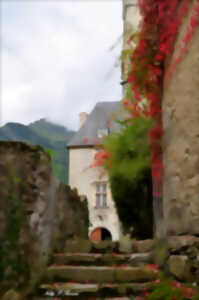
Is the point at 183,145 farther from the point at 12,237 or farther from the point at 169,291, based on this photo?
the point at 12,237

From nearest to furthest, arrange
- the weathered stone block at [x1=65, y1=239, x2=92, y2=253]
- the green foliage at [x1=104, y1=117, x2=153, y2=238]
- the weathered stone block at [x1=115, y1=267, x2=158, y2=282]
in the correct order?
1. the weathered stone block at [x1=115, y1=267, x2=158, y2=282]
2. the weathered stone block at [x1=65, y1=239, x2=92, y2=253]
3. the green foliage at [x1=104, y1=117, x2=153, y2=238]

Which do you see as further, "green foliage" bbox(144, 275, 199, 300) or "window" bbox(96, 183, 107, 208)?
"window" bbox(96, 183, 107, 208)

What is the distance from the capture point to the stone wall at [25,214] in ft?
9.19

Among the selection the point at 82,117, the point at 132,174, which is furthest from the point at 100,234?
the point at 132,174

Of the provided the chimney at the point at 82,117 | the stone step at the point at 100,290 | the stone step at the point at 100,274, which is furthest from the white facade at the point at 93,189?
the stone step at the point at 100,290

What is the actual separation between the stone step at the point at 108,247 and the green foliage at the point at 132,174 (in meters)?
1.58

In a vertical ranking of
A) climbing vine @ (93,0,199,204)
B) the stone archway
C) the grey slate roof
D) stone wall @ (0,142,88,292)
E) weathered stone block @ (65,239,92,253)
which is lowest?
the stone archway

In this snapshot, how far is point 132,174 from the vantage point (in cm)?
583

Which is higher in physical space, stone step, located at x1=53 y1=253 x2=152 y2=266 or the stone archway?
stone step, located at x1=53 y1=253 x2=152 y2=266

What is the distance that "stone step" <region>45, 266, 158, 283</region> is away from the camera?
10.3 ft

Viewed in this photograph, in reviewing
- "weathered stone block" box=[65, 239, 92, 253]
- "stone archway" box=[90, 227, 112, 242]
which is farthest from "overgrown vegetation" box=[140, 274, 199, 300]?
"stone archway" box=[90, 227, 112, 242]

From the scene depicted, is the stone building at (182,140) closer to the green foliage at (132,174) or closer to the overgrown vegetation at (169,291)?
the overgrown vegetation at (169,291)

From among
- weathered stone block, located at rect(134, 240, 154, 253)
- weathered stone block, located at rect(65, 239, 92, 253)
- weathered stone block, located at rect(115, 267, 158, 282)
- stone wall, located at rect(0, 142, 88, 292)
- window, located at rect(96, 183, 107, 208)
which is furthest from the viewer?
window, located at rect(96, 183, 107, 208)

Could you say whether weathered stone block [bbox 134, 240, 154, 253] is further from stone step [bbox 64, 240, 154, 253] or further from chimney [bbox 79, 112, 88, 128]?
chimney [bbox 79, 112, 88, 128]
